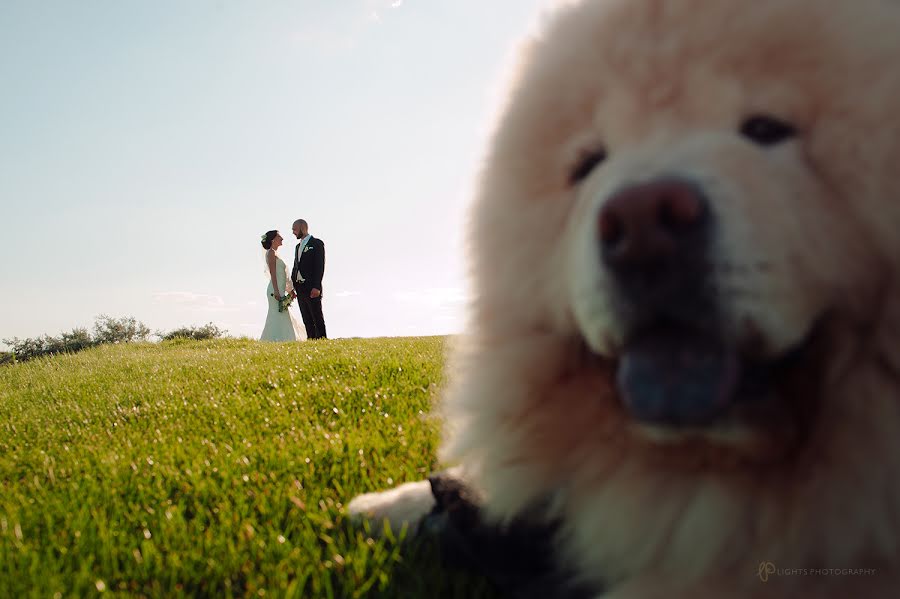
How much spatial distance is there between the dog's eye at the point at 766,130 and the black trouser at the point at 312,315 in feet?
42.6

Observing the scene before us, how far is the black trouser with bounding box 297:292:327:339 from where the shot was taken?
1402 cm

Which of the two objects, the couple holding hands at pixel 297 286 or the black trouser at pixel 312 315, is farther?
the black trouser at pixel 312 315

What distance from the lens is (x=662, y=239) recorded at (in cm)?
121

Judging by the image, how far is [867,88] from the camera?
1334mm

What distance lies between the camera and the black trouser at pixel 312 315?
14.0m

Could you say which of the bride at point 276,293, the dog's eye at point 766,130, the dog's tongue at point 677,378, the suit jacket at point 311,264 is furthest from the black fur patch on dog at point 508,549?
the bride at point 276,293

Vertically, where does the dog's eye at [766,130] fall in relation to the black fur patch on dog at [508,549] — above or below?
→ above

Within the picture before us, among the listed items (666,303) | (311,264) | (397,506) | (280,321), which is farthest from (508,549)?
(280,321)

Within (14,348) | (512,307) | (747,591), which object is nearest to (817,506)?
(747,591)

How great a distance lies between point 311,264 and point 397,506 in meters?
11.8

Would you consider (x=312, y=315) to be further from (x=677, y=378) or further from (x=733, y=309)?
(x=733, y=309)

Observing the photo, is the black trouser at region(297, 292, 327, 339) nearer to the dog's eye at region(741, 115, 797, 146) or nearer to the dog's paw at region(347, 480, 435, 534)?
the dog's paw at region(347, 480, 435, 534)

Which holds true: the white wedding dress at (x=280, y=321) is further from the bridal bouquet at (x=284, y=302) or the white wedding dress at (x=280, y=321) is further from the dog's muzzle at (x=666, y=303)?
the dog's muzzle at (x=666, y=303)

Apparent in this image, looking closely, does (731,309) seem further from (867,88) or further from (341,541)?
(341,541)
